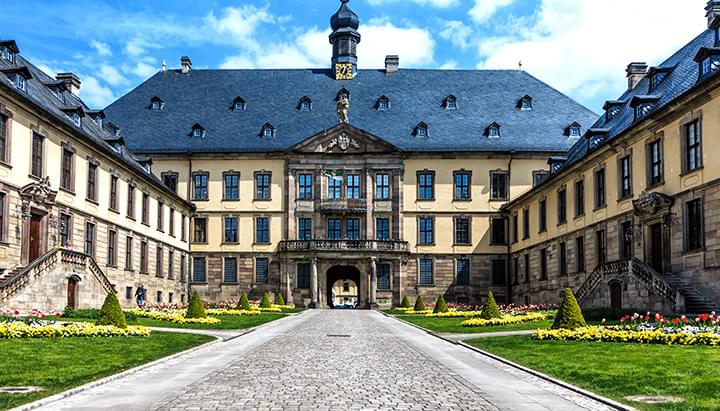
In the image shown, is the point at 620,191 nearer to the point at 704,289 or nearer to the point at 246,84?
the point at 704,289

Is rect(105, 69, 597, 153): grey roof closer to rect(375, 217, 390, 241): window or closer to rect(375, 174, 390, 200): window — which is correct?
rect(375, 174, 390, 200): window

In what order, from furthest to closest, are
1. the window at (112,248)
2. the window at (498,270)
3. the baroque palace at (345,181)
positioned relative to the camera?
the window at (498,270)
the baroque palace at (345,181)
the window at (112,248)

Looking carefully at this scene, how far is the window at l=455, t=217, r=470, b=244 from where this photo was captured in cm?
6562

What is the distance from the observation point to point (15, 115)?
34094 millimetres

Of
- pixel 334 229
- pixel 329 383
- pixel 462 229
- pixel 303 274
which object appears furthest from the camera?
pixel 334 229

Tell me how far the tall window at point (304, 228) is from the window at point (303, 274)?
2482mm

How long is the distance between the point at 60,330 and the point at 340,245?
41547 millimetres

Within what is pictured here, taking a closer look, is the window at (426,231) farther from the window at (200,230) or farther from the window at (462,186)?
the window at (200,230)

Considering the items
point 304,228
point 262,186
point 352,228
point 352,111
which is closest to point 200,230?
point 262,186

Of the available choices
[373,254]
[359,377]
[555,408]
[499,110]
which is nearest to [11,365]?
[359,377]

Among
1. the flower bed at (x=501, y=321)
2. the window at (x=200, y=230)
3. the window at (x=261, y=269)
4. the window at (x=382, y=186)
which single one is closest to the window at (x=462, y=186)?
the window at (x=382, y=186)

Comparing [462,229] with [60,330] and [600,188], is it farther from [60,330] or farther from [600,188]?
[60,330]

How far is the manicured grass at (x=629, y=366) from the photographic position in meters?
12.2

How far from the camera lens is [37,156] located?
36.6m
